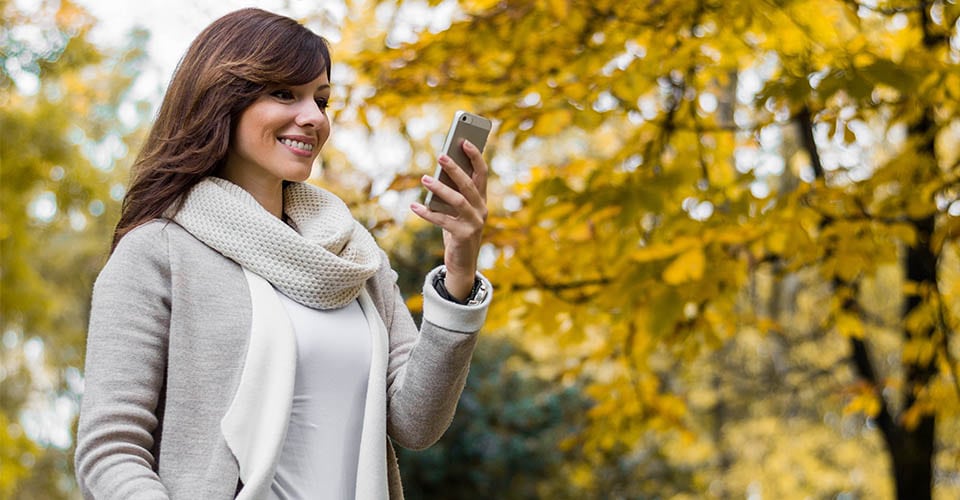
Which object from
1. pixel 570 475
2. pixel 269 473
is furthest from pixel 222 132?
pixel 570 475

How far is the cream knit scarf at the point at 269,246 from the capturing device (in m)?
1.49

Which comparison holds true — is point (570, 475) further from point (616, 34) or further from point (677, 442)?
point (616, 34)

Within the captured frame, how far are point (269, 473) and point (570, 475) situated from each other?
7.15m

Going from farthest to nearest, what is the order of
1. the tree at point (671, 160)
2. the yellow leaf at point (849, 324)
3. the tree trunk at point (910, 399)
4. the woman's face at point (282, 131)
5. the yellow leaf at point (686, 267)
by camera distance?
the tree trunk at point (910, 399), the yellow leaf at point (849, 324), the tree at point (671, 160), the yellow leaf at point (686, 267), the woman's face at point (282, 131)

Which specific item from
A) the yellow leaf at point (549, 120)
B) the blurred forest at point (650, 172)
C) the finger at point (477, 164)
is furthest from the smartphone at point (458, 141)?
the yellow leaf at point (549, 120)

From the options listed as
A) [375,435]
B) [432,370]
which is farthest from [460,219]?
[375,435]

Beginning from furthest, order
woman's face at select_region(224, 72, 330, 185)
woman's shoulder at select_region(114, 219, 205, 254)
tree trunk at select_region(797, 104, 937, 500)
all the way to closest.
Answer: tree trunk at select_region(797, 104, 937, 500), woman's face at select_region(224, 72, 330, 185), woman's shoulder at select_region(114, 219, 205, 254)

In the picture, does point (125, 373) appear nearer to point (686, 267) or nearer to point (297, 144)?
point (297, 144)

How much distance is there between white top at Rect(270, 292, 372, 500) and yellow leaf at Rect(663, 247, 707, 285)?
1096 millimetres

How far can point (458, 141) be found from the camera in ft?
5.09

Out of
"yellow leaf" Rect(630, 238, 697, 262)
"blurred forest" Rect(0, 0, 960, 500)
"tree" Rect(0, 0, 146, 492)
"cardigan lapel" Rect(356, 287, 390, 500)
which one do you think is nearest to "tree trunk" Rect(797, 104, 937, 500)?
"blurred forest" Rect(0, 0, 960, 500)

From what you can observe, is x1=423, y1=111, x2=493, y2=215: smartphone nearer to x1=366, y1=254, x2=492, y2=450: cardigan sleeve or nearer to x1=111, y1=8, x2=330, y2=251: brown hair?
x1=366, y1=254, x2=492, y2=450: cardigan sleeve

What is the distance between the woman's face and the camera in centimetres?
157

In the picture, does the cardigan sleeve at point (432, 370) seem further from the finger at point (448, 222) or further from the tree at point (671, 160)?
the tree at point (671, 160)
